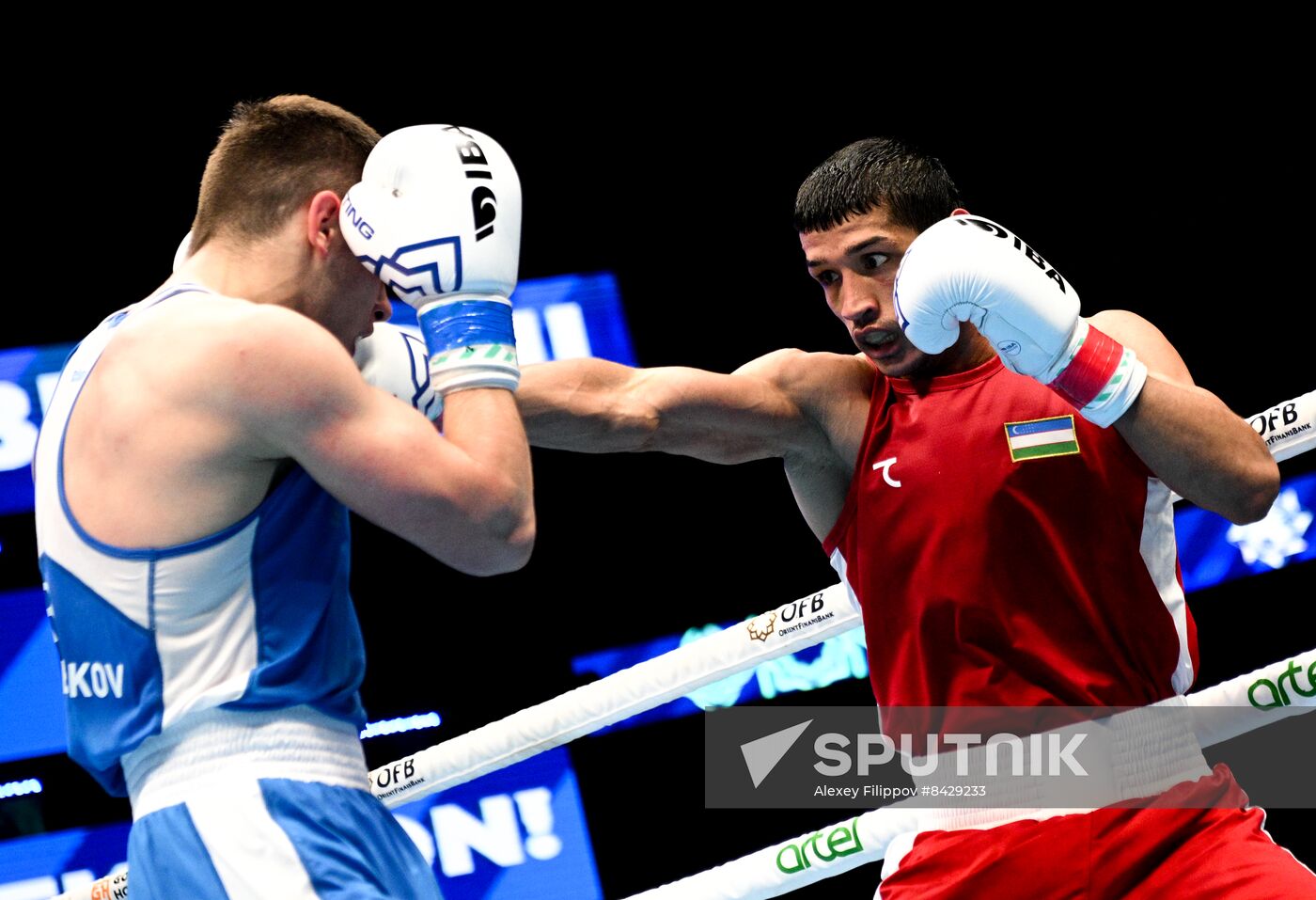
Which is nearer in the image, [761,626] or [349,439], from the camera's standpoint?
[349,439]

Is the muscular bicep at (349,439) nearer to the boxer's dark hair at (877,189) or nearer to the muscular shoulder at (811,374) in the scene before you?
the muscular shoulder at (811,374)

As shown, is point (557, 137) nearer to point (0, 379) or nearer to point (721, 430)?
point (0, 379)

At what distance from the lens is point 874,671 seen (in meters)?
2.92

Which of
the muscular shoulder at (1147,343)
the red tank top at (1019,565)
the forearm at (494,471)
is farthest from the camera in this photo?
the muscular shoulder at (1147,343)

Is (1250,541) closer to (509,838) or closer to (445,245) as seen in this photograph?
(509,838)

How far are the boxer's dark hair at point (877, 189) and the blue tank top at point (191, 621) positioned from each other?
1380 mm

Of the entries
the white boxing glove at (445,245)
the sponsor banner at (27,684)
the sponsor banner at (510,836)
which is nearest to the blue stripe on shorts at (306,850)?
the white boxing glove at (445,245)

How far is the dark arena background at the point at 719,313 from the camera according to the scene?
541 cm

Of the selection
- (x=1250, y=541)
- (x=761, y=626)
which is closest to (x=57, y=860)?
(x=761, y=626)

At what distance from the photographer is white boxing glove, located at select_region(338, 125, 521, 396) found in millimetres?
2148

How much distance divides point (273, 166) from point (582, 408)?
2.84 ft

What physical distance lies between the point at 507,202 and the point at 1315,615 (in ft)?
13.7

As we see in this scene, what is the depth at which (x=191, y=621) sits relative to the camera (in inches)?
78.1

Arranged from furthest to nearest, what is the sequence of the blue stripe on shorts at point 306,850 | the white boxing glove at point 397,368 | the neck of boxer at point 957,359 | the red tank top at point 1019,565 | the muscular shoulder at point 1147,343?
the neck of boxer at point 957,359 → the muscular shoulder at point 1147,343 → the red tank top at point 1019,565 → the white boxing glove at point 397,368 → the blue stripe on shorts at point 306,850
